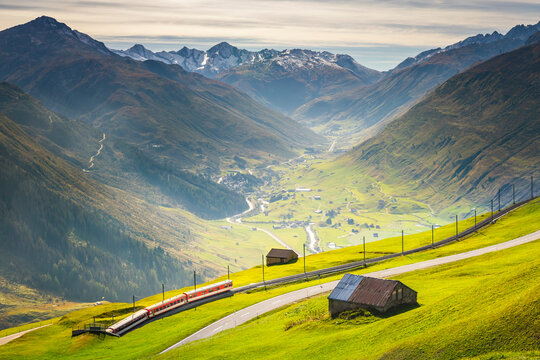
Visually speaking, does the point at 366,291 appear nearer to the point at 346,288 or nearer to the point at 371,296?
the point at 371,296

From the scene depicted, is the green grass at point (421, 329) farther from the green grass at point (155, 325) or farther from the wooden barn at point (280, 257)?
the wooden barn at point (280, 257)

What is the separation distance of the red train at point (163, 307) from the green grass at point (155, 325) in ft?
11.3

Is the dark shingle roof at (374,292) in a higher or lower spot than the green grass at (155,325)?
higher

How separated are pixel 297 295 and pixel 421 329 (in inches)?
2135

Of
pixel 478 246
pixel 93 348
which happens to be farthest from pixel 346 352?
pixel 478 246

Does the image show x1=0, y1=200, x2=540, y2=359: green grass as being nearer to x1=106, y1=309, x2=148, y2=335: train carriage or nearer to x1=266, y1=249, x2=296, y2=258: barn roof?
x1=106, y1=309, x2=148, y2=335: train carriage

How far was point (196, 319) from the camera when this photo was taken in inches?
4407

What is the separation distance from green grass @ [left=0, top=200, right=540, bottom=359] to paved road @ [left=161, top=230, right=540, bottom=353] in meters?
2.98

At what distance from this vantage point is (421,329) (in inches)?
2466

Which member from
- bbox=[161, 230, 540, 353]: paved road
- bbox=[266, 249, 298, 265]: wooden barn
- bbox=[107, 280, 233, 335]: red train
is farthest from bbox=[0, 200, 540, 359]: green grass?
bbox=[266, 249, 298, 265]: wooden barn

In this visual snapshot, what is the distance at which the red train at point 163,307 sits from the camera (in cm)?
11294

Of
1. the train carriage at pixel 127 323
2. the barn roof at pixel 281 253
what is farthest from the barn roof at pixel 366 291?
the barn roof at pixel 281 253

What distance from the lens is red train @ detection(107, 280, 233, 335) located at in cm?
11294

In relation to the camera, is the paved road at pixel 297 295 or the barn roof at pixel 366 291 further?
the paved road at pixel 297 295
